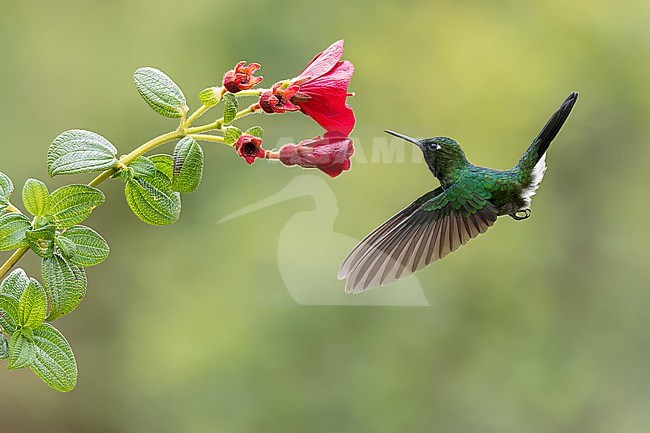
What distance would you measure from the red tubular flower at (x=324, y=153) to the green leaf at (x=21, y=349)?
309 mm

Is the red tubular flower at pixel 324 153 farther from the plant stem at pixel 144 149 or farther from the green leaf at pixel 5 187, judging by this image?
the green leaf at pixel 5 187

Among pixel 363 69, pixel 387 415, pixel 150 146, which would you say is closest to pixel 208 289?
pixel 387 415

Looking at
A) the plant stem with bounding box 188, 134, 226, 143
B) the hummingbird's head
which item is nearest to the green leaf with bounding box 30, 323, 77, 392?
the plant stem with bounding box 188, 134, 226, 143

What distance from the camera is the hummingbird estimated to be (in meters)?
1.01

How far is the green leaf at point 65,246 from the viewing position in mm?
791

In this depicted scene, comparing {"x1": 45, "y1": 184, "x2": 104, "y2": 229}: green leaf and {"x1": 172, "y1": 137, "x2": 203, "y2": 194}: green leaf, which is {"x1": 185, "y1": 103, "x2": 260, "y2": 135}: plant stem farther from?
{"x1": 45, "y1": 184, "x2": 104, "y2": 229}: green leaf

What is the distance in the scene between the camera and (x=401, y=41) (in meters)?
2.98

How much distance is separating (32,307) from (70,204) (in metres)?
0.11

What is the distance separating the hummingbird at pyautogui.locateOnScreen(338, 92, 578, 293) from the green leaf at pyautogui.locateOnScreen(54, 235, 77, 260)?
0.35 m

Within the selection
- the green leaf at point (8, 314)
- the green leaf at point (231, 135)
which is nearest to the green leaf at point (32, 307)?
the green leaf at point (8, 314)

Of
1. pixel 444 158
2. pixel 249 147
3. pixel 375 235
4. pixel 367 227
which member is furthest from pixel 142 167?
pixel 367 227

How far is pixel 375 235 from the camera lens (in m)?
0.98

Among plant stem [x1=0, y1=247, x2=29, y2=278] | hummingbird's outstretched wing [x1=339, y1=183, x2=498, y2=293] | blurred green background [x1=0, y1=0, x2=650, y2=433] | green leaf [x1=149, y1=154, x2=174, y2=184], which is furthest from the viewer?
blurred green background [x1=0, y1=0, x2=650, y2=433]

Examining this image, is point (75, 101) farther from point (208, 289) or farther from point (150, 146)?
point (150, 146)
